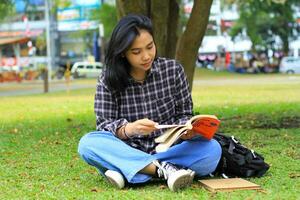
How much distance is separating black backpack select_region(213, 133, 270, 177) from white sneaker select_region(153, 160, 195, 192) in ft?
1.52

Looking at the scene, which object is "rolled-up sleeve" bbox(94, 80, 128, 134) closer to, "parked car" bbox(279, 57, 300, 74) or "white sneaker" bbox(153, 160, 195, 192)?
"white sneaker" bbox(153, 160, 195, 192)

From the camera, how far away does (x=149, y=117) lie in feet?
14.9

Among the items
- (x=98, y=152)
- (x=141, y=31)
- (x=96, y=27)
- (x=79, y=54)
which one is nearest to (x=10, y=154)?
(x=98, y=152)

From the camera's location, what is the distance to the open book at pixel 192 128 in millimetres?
4016

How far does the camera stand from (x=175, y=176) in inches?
161

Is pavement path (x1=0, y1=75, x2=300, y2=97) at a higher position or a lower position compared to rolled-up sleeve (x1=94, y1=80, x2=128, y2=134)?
lower

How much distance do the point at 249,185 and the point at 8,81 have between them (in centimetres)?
3865

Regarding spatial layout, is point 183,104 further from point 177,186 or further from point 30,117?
point 30,117

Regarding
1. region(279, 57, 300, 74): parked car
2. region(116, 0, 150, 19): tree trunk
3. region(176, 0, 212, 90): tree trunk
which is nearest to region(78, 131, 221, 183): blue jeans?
region(116, 0, 150, 19): tree trunk

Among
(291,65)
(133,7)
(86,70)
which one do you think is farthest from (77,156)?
(291,65)

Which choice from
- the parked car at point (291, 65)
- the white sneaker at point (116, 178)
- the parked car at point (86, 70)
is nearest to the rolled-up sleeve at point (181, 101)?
the white sneaker at point (116, 178)

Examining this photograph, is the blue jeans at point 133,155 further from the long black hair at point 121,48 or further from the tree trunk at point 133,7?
the tree trunk at point 133,7

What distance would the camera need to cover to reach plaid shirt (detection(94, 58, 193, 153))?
4.46 metres

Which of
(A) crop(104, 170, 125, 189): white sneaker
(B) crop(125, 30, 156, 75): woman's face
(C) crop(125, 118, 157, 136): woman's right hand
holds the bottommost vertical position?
(A) crop(104, 170, 125, 189): white sneaker
